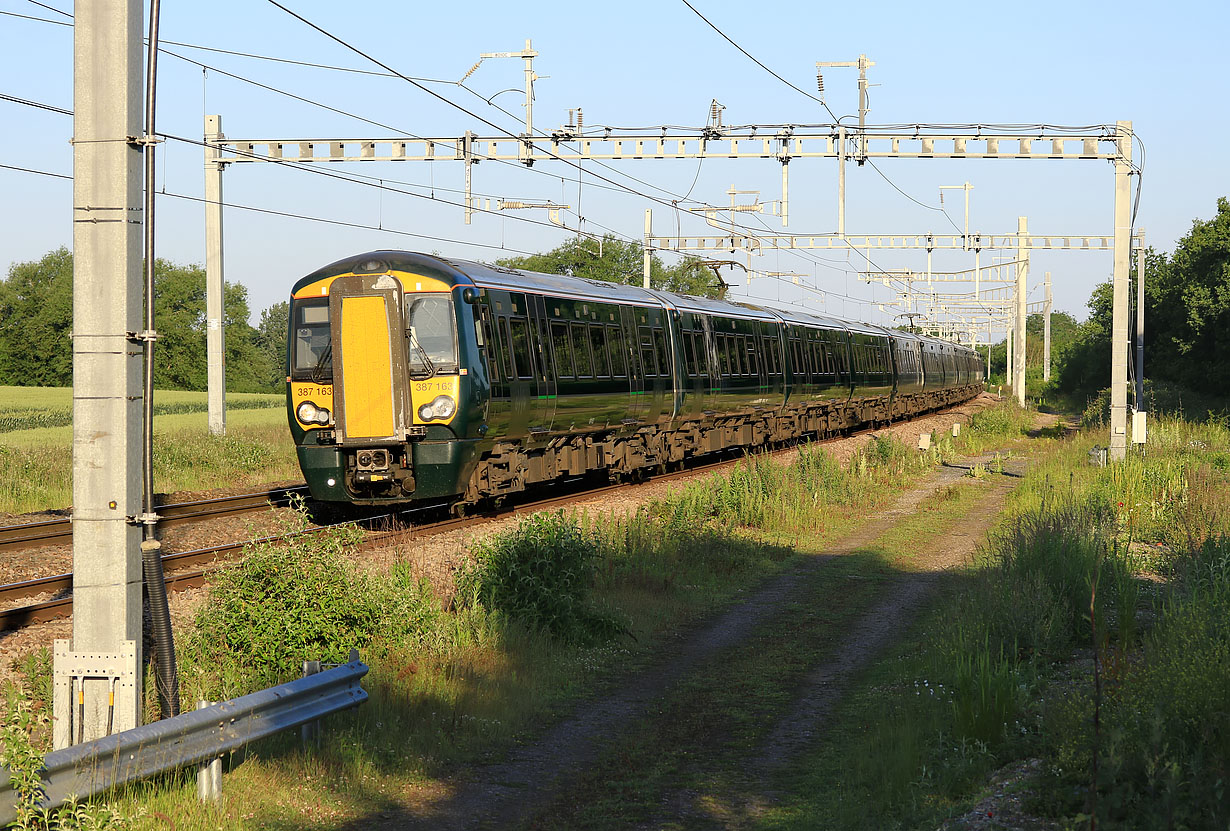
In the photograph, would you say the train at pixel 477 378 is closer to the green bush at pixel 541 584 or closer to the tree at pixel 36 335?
the green bush at pixel 541 584

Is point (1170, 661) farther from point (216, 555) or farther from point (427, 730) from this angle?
point (216, 555)

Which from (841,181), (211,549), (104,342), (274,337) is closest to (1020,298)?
(841,181)

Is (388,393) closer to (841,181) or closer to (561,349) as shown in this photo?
(561,349)

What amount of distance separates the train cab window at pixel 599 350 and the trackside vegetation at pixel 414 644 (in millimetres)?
5886

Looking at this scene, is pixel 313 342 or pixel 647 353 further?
pixel 647 353

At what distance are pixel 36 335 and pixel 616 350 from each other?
79.1m

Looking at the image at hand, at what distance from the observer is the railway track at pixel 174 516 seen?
1407 cm

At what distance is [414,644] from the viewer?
884 cm

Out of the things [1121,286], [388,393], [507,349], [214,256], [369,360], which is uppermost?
[214,256]

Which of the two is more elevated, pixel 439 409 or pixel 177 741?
pixel 439 409

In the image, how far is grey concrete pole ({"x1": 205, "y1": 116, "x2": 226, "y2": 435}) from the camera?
24.9 meters

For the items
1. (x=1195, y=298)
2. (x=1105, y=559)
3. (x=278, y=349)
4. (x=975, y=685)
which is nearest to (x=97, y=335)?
(x=975, y=685)

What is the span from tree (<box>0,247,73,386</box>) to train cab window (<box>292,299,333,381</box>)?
77322mm

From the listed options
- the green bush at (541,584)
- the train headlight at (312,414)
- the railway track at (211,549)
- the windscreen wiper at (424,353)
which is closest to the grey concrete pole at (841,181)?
the railway track at (211,549)
